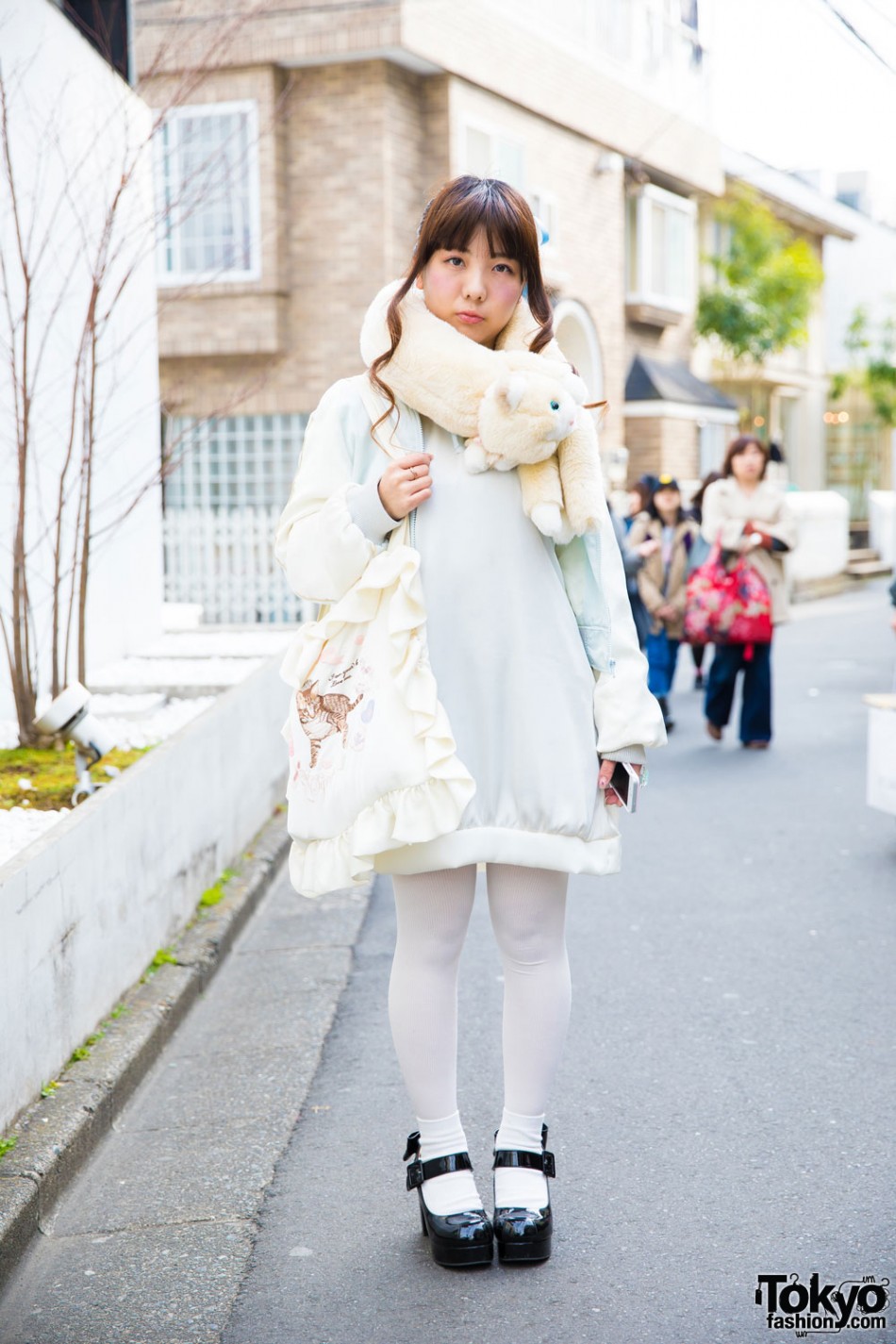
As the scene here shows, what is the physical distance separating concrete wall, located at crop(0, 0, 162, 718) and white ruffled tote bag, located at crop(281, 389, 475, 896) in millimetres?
3308

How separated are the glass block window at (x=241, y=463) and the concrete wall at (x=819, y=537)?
752 centimetres

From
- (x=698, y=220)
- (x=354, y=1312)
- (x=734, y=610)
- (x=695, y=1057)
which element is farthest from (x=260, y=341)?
(x=354, y=1312)

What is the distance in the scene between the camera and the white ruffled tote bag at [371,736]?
8.69 feet

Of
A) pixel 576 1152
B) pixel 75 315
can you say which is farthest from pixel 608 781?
pixel 75 315

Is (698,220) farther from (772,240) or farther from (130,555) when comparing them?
(130,555)

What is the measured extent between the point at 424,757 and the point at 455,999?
526 mm

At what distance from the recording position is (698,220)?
2619 cm

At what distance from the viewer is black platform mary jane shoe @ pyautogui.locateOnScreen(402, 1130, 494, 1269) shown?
2807 millimetres

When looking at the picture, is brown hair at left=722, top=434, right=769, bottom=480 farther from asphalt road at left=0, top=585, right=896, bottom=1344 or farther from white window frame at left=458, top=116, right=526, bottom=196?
white window frame at left=458, top=116, right=526, bottom=196

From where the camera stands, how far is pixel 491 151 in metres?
17.7

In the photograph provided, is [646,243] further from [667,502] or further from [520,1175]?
[520,1175]

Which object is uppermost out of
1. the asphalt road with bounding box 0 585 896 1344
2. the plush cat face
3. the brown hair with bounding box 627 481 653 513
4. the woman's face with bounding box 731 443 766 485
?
the woman's face with bounding box 731 443 766 485

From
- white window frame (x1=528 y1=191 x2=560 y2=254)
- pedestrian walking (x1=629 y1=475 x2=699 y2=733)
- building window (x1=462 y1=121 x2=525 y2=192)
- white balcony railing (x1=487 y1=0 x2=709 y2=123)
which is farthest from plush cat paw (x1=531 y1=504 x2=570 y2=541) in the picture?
white window frame (x1=528 y1=191 x2=560 y2=254)

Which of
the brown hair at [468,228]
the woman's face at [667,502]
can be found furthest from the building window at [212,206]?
the brown hair at [468,228]
